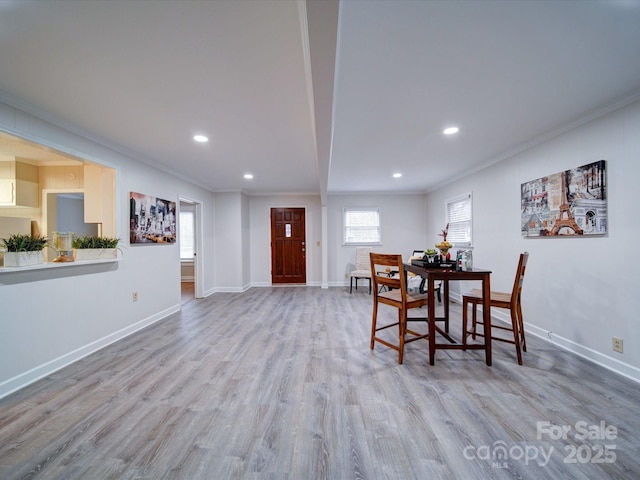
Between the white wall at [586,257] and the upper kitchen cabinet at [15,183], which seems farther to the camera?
the upper kitchen cabinet at [15,183]

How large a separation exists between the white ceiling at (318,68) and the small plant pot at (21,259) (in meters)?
1.21

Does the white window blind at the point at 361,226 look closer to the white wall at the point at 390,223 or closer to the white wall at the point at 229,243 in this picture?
the white wall at the point at 390,223

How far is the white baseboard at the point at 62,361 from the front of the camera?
2115 millimetres

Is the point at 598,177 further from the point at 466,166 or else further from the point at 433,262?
the point at 466,166

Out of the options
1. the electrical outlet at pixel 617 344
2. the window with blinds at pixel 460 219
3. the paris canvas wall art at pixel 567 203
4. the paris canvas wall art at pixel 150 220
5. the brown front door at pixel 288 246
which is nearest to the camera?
the electrical outlet at pixel 617 344

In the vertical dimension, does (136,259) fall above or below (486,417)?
above

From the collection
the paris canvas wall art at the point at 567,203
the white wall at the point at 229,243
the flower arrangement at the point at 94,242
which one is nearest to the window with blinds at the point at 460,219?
the paris canvas wall art at the point at 567,203

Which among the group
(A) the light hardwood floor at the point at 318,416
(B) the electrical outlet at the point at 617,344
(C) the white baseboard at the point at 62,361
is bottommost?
(A) the light hardwood floor at the point at 318,416

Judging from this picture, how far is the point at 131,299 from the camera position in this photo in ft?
11.3

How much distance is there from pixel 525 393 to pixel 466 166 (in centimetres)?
329

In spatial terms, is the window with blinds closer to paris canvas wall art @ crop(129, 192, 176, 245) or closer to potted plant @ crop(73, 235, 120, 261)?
paris canvas wall art @ crop(129, 192, 176, 245)

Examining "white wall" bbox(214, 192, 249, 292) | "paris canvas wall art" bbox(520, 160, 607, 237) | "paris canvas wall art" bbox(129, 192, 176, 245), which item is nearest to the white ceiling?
"paris canvas wall art" bbox(520, 160, 607, 237)

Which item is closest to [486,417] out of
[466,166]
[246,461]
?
[246,461]

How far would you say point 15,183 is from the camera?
3309mm
